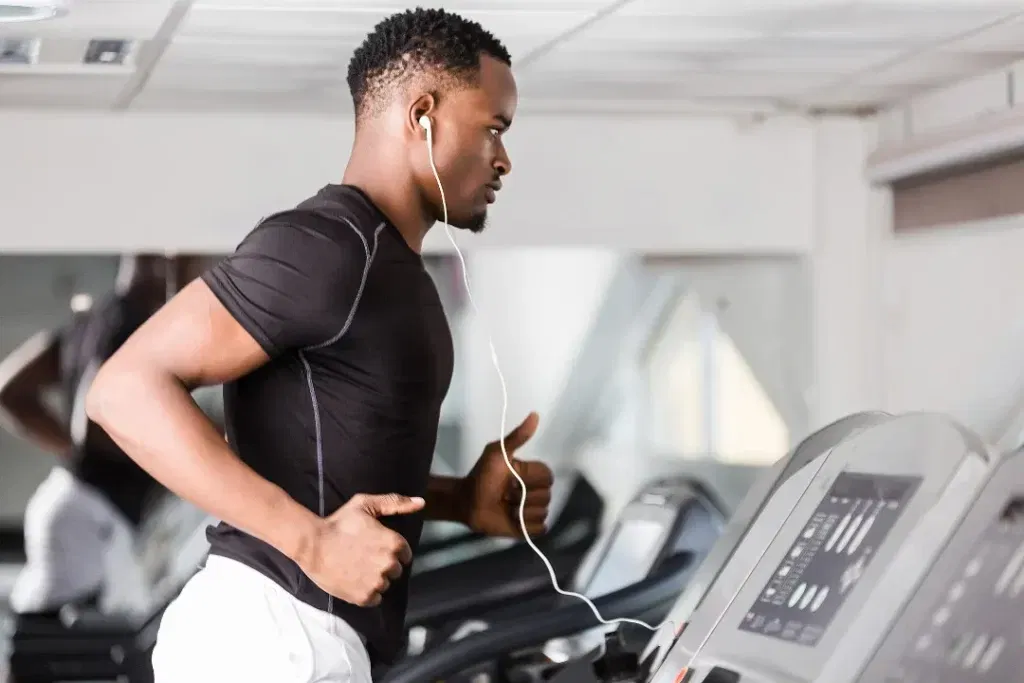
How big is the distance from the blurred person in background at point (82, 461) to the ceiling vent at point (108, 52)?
2.19 ft

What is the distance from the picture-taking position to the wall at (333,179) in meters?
3.33

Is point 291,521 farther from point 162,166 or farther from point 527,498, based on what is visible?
point 162,166

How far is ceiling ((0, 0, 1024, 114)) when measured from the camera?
2395mm

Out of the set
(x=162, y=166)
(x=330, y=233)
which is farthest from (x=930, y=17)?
(x=162, y=166)

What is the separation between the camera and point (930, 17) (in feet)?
8.11

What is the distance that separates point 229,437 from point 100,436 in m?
1.70

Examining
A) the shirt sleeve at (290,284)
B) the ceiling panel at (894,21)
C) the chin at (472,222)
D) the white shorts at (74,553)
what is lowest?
the white shorts at (74,553)

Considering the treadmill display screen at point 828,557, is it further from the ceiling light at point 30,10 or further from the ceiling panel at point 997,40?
the ceiling light at point 30,10

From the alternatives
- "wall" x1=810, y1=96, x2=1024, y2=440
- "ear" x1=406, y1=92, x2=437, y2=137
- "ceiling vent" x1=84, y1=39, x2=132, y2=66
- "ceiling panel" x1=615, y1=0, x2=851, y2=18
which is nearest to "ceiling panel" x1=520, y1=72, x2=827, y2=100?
"wall" x1=810, y1=96, x2=1024, y2=440

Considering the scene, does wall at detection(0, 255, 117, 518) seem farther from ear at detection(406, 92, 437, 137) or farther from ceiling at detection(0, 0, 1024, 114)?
ear at detection(406, 92, 437, 137)

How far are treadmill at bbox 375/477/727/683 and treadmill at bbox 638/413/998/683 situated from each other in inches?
59.5

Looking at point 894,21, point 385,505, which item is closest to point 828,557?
point 385,505

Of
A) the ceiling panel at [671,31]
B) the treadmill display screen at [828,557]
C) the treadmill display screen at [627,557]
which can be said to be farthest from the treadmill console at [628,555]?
the treadmill display screen at [828,557]

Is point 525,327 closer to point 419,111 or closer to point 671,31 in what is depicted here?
point 671,31
